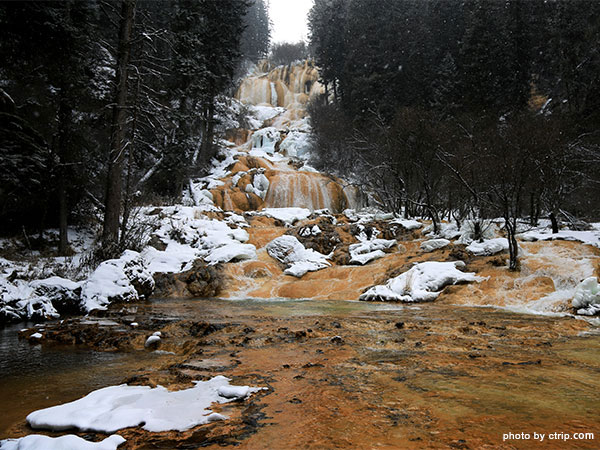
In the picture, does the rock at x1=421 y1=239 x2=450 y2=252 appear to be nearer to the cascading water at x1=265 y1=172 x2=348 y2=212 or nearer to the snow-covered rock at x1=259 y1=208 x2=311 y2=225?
the snow-covered rock at x1=259 y1=208 x2=311 y2=225

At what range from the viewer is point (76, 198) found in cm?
1276

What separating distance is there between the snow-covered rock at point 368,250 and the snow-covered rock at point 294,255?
1.17m

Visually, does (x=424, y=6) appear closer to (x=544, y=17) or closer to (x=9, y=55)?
(x=544, y=17)

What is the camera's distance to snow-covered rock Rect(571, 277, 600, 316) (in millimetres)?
7246

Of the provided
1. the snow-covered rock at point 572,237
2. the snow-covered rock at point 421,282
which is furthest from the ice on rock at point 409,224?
the snow-covered rock at point 421,282

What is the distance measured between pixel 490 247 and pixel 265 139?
3070cm

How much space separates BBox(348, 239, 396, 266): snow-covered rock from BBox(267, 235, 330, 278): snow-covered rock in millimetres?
1172

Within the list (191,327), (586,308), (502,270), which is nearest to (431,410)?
(191,327)

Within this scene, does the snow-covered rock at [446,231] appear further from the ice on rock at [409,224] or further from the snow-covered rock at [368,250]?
the snow-covered rock at [368,250]

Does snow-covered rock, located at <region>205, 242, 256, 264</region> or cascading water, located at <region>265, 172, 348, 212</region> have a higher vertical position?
cascading water, located at <region>265, 172, 348, 212</region>

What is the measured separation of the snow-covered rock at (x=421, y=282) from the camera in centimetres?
994

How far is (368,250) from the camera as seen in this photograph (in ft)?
47.0

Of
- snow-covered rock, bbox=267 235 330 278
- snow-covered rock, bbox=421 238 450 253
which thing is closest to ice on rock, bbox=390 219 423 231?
snow-covered rock, bbox=421 238 450 253

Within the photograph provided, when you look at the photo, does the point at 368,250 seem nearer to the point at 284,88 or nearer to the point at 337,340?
the point at 337,340
